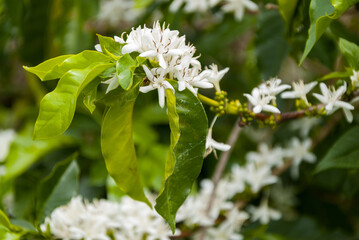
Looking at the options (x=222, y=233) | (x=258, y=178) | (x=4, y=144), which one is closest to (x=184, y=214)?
(x=222, y=233)

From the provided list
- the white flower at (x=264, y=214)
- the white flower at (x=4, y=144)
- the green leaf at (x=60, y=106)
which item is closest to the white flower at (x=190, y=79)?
the green leaf at (x=60, y=106)

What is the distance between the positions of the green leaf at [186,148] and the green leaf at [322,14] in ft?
0.52

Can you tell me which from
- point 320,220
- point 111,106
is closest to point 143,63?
point 111,106

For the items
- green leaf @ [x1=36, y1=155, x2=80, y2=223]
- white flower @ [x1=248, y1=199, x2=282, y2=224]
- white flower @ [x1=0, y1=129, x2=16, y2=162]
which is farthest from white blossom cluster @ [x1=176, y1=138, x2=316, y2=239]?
white flower @ [x1=0, y1=129, x2=16, y2=162]

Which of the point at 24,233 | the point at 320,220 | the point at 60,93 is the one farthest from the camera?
the point at 320,220

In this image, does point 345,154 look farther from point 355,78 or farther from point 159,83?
point 159,83

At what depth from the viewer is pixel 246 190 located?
3.08ft

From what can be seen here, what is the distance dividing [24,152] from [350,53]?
0.84 metres

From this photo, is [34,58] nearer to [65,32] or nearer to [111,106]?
[65,32]

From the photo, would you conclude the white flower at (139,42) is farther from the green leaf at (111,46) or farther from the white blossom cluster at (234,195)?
the white blossom cluster at (234,195)

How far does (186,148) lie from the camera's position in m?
0.50

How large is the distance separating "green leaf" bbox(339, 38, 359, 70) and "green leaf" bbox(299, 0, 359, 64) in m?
0.07

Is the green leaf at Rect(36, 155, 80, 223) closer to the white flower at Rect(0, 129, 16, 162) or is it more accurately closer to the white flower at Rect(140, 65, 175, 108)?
the white flower at Rect(140, 65, 175, 108)

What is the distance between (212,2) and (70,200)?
556mm
